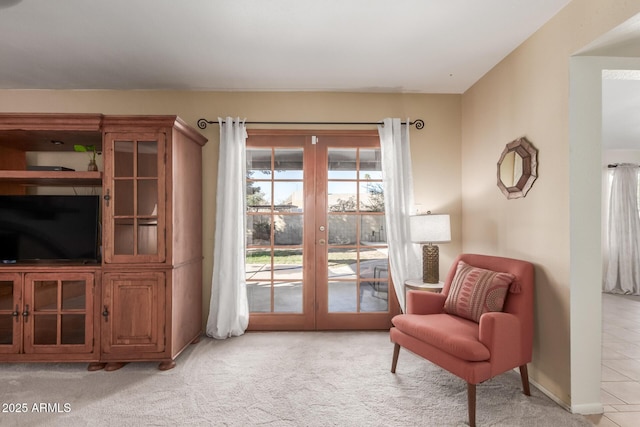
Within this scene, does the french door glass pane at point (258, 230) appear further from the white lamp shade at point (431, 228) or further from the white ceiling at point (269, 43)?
the white lamp shade at point (431, 228)

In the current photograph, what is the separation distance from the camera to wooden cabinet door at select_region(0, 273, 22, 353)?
2.73m

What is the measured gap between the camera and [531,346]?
7.63 ft

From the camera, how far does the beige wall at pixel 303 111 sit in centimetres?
354

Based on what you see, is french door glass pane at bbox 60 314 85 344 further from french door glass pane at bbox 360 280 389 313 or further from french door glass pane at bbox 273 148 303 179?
french door glass pane at bbox 360 280 389 313

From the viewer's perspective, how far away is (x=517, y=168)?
268 cm

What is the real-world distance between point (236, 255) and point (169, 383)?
125cm

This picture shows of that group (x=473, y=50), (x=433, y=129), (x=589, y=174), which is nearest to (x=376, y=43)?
(x=473, y=50)

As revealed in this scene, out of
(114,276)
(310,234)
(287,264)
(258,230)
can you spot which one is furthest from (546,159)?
(114,276)

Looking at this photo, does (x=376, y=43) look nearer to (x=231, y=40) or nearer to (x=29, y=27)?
(x=231, y=40)

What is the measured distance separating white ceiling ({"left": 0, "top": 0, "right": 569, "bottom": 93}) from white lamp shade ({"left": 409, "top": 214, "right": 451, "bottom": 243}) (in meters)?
1.37

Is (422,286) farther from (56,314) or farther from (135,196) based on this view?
(56,314)

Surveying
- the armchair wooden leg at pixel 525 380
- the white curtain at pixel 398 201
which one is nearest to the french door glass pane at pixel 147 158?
the white curtain at pixel 398 201

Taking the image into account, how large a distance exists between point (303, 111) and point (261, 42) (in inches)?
41.5

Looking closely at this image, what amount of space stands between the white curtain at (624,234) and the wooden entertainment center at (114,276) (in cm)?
651
